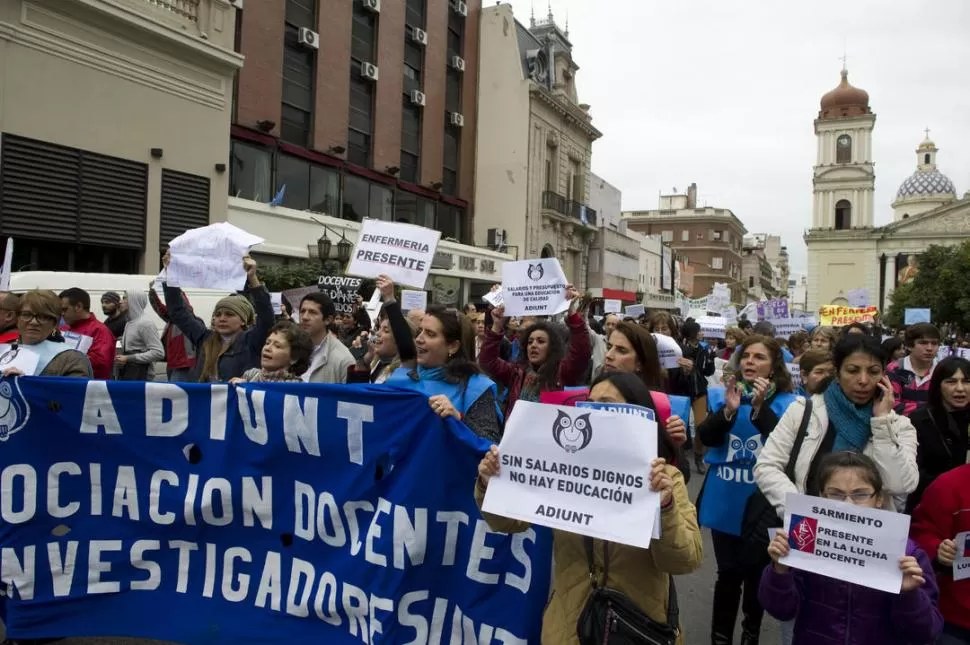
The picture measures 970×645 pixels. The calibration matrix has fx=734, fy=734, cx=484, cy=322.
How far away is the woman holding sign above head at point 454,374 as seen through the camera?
3.67m

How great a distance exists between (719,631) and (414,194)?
25179mm

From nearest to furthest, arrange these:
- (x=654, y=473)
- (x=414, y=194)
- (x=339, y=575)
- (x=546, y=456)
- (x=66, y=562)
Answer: (x=654, y=473) < (x=546, y=456) < (x=339, y=575) < (x=66, y=562) < (x=414, y=194)

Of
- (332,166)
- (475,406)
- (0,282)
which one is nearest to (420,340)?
(475,406)

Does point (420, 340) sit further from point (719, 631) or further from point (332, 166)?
point (332, 166)

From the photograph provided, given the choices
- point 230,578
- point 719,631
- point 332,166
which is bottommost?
point 719,631

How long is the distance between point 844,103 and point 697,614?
107 m

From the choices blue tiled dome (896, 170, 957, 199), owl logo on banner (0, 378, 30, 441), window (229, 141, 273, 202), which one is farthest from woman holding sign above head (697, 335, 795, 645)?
blue tiled dome (896, 170, 957, 199)

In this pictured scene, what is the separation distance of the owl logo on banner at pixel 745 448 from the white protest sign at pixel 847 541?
146 centimetres

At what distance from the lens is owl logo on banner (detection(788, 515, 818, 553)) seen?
96.3 inches

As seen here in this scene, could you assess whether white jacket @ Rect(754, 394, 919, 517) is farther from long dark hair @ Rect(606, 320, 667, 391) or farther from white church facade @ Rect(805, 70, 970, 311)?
white church facade @ Rect(805, 70, 970, 311)

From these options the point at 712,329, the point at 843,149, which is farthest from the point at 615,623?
the point at 843,149

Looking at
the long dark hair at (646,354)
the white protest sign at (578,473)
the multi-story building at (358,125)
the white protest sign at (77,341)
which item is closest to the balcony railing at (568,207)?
the multi-story building at (358,125)

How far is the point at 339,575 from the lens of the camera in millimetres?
3285

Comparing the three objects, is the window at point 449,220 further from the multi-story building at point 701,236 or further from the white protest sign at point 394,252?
the multi-story building at point 701,236
